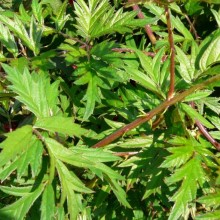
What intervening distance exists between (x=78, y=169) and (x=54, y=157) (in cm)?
33

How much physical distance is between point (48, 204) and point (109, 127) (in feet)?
1.44

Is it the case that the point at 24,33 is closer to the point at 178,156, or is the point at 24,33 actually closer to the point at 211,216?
the point at 178,156

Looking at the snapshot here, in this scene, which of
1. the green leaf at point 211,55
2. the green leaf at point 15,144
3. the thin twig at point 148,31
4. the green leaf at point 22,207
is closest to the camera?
the green leaf at point 15,144

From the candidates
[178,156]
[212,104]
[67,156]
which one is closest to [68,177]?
[67,156]

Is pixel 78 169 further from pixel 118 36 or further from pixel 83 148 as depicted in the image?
pixel 118 36

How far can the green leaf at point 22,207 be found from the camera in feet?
4.29

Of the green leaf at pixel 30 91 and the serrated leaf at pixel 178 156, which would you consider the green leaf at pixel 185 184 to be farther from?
the green leaf at pixel 30 91

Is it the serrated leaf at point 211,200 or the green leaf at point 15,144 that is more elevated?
the green leaf at point 15,144

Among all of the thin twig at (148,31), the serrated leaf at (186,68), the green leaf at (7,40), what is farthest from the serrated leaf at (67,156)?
the thin twig at (148,31)

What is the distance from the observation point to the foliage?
1.20 metres

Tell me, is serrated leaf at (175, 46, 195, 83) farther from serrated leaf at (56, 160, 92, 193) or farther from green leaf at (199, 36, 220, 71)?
serrated leaf at (56, 160, 92, 193)

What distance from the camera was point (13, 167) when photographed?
1.18 meters

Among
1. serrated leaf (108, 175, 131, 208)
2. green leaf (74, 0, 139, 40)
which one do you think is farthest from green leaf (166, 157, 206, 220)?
green leaf (74, 0, 139, 40)

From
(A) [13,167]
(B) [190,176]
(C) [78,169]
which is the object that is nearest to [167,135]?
(B) [190,176]
